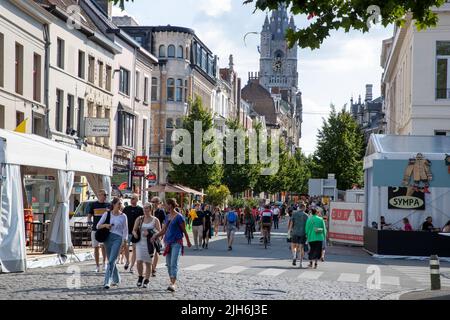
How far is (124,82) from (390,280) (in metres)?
34.2

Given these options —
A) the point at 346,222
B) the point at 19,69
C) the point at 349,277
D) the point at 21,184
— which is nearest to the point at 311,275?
the point at 349,277

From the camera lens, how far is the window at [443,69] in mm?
39406

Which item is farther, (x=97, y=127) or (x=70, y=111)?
(x=70, y=111)

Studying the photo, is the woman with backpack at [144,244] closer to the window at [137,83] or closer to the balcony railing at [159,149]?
the window at [137,83]

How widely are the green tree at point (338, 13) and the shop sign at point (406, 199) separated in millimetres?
20979

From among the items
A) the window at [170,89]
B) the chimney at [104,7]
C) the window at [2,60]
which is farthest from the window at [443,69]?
the window at [170,89]

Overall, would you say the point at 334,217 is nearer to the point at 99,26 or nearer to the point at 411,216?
the point at 411,216

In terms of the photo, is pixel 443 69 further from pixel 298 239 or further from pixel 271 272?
pixel 271 272

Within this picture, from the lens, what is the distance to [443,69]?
3941 cm

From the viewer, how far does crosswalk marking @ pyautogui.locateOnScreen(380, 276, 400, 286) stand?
65.4 feet

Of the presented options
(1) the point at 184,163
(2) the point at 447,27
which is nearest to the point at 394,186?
(2) the point at 447,27

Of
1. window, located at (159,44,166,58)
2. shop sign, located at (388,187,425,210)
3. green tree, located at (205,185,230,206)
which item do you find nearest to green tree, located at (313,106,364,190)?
green tree, located at (205,185,230,206)

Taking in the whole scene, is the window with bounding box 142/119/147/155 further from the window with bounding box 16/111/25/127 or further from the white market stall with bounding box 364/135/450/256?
the white market stall with bounding box 364/135/450/256

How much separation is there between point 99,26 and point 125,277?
3261 cm
